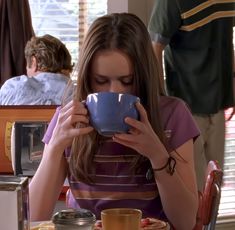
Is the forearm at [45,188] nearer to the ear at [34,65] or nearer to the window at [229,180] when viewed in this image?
the ear at [34,65]

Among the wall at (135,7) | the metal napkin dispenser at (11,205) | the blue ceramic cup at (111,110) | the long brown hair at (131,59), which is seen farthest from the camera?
the wall at (135,7)

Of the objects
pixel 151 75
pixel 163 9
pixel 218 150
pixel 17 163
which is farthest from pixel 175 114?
pixel 218 150

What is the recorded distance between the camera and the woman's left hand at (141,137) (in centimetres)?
124

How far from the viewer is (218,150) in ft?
9.10

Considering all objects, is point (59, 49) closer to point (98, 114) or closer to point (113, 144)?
point (113, 144)

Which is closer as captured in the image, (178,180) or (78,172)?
(178,180)

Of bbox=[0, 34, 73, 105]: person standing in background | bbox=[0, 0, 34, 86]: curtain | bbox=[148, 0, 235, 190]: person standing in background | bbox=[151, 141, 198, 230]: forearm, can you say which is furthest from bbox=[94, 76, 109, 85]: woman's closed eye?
bbox=[0, 0, 34, 86]: curtain

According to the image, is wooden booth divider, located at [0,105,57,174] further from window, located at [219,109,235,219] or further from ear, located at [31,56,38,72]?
window, located at [219,109,235,219]

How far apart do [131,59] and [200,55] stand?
1220 mm

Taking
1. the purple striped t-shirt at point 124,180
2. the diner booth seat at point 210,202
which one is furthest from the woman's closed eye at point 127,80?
the diner booth seat at point 210,202

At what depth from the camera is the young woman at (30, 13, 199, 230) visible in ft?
4.58

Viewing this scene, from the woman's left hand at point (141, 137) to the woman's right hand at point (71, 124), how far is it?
0.08m

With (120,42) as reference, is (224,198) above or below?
below

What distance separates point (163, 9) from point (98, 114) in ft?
4.54
